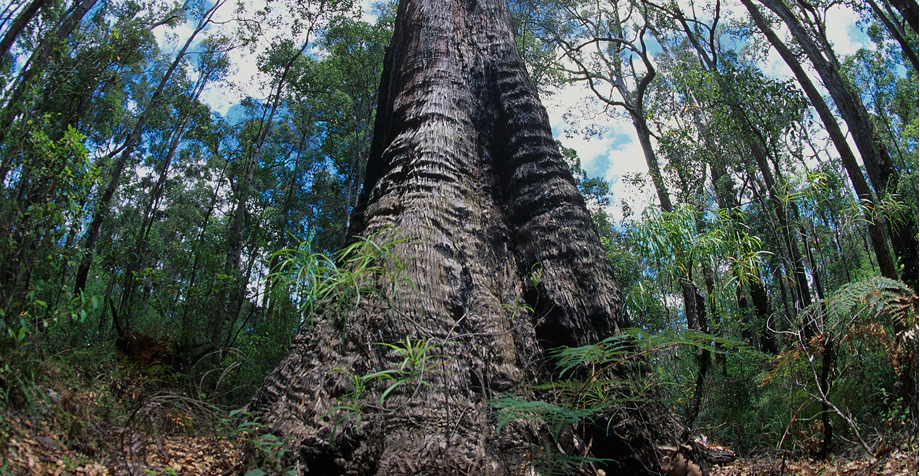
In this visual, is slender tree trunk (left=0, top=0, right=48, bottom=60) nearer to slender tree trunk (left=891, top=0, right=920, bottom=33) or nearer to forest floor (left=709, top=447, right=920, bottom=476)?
forest floor (left=709, top=447, right=920, bottom=476)

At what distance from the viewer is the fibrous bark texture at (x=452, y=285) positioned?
170 cm

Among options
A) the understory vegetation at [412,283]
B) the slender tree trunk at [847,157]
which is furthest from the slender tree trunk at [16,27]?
the slender tree trunk at [847,157]

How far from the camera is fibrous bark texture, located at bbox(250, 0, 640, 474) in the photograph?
170 cm

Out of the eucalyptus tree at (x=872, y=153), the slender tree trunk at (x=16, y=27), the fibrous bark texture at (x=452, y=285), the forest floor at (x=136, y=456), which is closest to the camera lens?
the forest floor at (x=136, y=456)

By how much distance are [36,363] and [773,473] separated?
3.19 metres

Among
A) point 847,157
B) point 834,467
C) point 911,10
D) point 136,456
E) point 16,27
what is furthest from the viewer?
point 16,27

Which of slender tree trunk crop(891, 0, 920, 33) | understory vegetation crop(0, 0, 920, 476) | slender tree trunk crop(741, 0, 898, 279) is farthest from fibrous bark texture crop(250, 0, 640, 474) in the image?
slender tree trunk crop(891, 0, 920, 33)

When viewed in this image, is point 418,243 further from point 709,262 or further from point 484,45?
point 484,45

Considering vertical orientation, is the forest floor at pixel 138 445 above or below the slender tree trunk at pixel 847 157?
below

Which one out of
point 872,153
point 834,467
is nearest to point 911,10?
point 872,153

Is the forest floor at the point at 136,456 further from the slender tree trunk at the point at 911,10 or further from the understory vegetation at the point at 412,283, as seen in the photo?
the slender tree trunk at the point at 911,10

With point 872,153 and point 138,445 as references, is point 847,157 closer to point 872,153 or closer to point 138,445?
point 872,153

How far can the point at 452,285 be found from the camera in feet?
7.30

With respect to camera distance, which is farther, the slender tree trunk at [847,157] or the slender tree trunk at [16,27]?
the slender tree trunk at [16,27]
